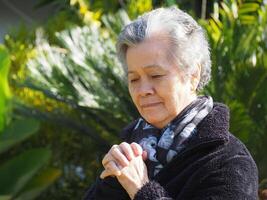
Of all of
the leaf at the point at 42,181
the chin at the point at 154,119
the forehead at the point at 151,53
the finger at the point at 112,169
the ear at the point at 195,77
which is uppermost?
the forehead at the point at 151,53

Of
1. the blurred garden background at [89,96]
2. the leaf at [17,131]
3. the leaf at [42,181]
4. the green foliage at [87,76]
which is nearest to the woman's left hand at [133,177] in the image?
the blurred garden background at [89,96]

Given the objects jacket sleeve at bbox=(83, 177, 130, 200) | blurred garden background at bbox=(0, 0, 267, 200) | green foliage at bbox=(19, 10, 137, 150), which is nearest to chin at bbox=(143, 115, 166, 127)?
jacket sleeve at bbox=(83, 177, 130, 200)

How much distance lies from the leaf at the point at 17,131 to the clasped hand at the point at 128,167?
3.21m

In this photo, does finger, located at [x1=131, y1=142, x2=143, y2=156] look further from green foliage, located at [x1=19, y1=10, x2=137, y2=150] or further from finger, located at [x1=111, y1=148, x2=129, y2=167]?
green foliage, located at [x1=19, y1=10, x2=137, y2=150]

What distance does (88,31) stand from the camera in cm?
534

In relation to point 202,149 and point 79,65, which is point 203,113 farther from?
point 79,65

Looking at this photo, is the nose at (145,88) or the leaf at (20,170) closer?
the nose at (145,88)

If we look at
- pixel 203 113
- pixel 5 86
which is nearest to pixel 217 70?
pixel 5 86

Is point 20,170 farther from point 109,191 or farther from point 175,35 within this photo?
point 175,35

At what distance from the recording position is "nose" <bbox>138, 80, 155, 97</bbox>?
2139 mm

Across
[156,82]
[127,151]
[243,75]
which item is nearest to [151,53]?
[156,82]

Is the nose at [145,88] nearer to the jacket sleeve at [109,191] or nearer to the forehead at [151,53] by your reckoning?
the forehead at [151,53]

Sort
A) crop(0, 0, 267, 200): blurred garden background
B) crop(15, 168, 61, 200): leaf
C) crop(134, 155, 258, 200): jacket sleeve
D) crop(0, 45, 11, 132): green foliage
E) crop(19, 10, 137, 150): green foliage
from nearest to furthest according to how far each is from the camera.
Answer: crop(134, 155, 258, 200): jacket sleeve
crop(0, 0, 267, 200): blurred garden background
crop(19, 10, 137, 150): green foliage
crop(0, 45, 11, 132): green foliage
crop(15, 168, 61, 200): leaf

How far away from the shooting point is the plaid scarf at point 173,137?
2150 millimetres
